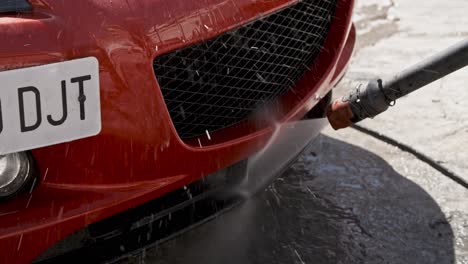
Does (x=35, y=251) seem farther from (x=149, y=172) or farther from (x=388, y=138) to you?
(x=388, y=138)

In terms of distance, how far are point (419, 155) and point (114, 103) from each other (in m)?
1.98

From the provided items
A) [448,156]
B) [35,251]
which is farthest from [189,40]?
[448,156]

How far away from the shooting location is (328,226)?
119 inches

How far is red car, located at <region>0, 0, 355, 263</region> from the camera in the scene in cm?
188

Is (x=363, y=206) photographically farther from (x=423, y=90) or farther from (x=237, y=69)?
(x=423, y=90)

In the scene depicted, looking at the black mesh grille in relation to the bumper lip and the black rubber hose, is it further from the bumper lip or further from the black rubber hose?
the black rubber hose

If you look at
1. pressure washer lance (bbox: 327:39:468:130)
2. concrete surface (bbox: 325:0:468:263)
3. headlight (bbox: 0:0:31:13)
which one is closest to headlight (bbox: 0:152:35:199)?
headlight (bbox: 0:0:31:13)

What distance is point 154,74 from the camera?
2059 millimetres

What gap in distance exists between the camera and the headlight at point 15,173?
196cm

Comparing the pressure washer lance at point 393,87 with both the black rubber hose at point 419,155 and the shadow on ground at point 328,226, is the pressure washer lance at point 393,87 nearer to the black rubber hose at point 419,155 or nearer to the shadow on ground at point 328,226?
the shadow on ground at point 328,226

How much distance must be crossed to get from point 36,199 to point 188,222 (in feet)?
1.69

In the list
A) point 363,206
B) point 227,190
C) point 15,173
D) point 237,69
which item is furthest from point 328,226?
point 15,173

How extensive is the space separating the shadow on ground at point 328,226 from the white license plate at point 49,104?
2.84ft

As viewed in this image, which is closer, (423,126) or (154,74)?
(154,74)
